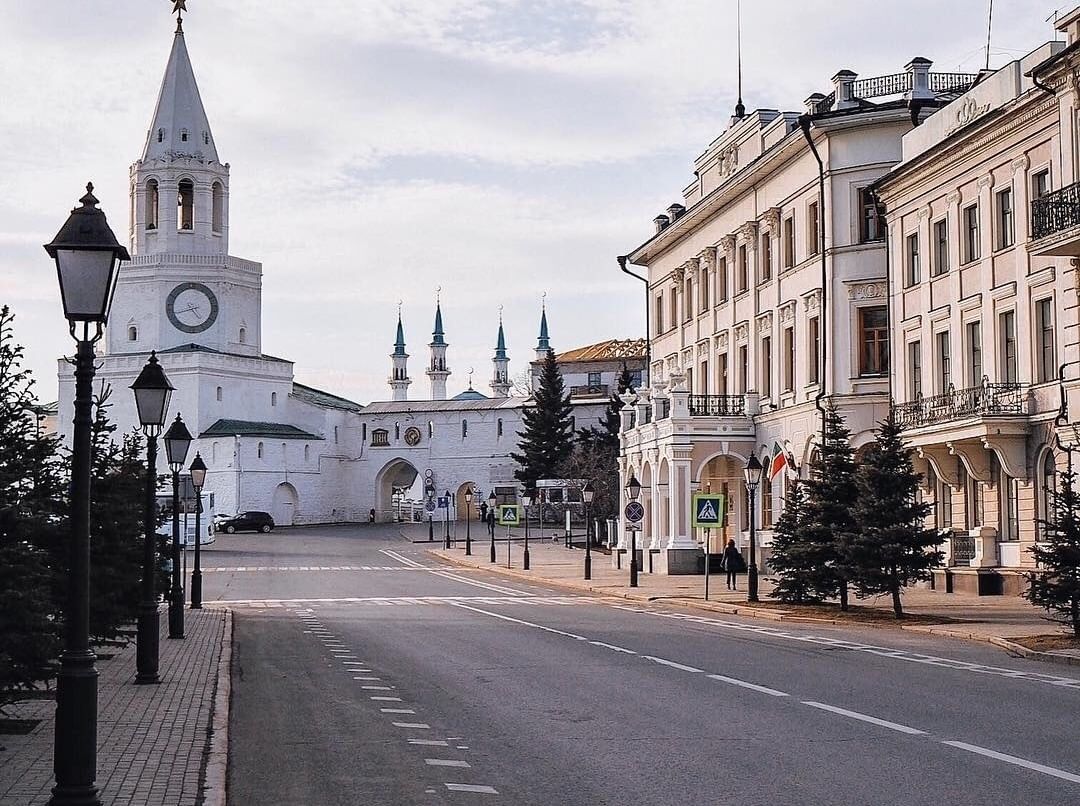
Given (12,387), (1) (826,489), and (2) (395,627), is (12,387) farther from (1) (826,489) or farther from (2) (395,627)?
(1) (826,489)

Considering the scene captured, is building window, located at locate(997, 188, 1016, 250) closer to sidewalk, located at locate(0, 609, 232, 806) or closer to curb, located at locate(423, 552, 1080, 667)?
curb, located at locate(423, 552, 1080, 667)

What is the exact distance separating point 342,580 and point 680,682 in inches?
1370

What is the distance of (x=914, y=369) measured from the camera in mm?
42281

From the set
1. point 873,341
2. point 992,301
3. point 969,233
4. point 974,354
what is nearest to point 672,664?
point 992,301

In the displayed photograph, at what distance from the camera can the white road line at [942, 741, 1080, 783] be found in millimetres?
10930

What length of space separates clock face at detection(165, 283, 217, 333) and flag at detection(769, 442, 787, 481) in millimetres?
75587

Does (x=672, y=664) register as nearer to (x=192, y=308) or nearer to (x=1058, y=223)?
(x=1058, y=223)

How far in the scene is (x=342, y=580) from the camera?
5166cm

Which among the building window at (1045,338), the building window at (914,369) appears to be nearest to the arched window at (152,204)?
the building window at (914,369)

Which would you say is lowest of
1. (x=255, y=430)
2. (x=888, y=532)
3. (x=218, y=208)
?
(x=888, y=532)

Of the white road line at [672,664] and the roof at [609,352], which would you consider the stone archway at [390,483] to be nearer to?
the roof at [609,352]

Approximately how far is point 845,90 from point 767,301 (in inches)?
327

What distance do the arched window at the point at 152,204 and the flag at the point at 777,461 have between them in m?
76.5

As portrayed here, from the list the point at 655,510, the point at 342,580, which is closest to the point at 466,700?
the point at 342,580
